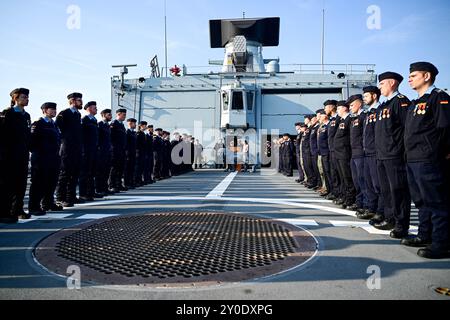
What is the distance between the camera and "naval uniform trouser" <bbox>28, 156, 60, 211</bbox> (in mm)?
4973

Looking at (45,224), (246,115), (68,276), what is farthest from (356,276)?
(246,115)

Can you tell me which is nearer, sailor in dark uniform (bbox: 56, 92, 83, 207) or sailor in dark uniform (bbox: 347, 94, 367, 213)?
sailor in dark uniform (bbox: 347, 94, 367, 213)

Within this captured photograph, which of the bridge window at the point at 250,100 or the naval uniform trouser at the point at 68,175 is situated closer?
the naval uniform trouser at the point at 68,175

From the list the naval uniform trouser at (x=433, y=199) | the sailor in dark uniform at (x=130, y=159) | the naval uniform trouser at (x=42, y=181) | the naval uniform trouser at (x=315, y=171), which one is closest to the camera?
the naval uniform trouser at (x=433, y=199)

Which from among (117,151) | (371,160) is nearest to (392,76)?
(371,160)

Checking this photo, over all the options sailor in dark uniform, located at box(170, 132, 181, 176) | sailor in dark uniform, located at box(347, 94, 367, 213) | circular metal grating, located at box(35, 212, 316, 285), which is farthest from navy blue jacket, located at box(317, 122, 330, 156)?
sailor in dark uniform, located at box(170, 132, 181, 176)

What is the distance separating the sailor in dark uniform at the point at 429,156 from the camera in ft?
9.40

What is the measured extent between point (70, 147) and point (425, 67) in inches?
227

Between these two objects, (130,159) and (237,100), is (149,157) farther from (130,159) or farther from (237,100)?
(237,100)

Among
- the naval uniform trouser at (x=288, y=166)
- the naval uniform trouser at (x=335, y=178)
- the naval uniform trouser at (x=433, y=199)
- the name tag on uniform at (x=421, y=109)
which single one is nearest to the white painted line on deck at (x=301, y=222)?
the naval uniform trouser at (x=433, y=199)

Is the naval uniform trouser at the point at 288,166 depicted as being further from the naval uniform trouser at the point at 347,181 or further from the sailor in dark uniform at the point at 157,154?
the naval uniform trouser at the point at 347,181

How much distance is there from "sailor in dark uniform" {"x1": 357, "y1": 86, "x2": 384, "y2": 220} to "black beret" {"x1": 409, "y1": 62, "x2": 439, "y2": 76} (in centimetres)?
126

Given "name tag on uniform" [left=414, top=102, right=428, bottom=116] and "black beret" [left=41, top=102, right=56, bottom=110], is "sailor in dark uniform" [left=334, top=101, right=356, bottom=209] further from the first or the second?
"black beret" [left=41, top=102, right=56, bottom=110]
